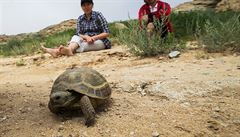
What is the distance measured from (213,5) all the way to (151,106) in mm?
18344

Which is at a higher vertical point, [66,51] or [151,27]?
[151,27]

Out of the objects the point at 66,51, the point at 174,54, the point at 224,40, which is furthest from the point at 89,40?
the point at 224,40

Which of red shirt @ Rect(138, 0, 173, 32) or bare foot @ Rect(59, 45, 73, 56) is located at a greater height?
red shirt @ Rect(138, 0, 173, 32)

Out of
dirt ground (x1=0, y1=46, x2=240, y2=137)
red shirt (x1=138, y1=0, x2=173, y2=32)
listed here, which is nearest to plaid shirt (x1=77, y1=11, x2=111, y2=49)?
red shirt (x1=138, y1=0, x2=173, y2=32)

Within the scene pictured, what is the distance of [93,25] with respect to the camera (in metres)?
7.94

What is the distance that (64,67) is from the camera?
664cm

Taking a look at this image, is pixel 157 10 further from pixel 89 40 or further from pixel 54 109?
pixel 54 109

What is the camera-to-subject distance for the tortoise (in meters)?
3.24

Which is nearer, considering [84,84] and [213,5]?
[84,84]

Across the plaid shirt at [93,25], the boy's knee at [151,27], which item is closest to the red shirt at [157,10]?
the boy's knee at [151,27]

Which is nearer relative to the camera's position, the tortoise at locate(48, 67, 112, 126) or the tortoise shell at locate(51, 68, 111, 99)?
the tortoise at locate(48, 67, 112, 126)

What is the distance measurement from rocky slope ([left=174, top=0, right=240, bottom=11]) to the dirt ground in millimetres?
13041

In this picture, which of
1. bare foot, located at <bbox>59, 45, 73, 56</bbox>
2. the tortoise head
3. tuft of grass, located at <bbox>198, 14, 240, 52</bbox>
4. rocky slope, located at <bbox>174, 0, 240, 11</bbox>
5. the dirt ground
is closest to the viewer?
the dirt ground

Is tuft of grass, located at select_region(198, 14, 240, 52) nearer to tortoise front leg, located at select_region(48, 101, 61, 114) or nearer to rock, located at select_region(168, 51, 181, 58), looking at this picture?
rock, located at select_region(168, 51, 181, 58)
